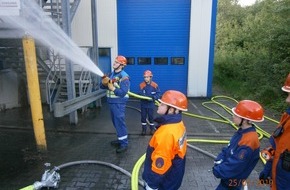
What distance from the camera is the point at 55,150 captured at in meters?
6.32

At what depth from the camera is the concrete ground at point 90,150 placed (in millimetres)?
4910

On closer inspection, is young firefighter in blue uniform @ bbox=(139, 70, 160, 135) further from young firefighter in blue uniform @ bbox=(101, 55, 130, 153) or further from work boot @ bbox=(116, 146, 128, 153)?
work boot @ bbox=(116, 146, 128, 153)

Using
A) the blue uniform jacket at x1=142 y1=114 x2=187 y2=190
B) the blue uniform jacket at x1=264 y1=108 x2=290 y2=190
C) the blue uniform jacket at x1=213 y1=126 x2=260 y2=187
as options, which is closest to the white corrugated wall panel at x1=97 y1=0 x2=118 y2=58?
the blue uniform jacket at x1=142 y1=114 x2=187 y2=190

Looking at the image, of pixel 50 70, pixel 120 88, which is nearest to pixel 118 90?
pixel 120 88

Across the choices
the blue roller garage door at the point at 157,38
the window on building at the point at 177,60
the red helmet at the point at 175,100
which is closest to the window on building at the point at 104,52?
the blue roller garage door at the point at 157,38

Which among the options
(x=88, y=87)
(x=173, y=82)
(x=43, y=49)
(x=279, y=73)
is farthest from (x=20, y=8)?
(x=279, y=73)

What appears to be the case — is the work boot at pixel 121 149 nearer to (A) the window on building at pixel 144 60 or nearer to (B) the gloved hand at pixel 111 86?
(B) the gloved hand at pixel 111 86

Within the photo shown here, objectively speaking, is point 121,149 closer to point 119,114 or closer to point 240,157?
point 119,114

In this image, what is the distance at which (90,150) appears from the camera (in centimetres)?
632

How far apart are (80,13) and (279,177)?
10556 mm

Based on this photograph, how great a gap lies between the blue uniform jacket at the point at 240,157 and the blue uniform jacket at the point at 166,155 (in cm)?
53

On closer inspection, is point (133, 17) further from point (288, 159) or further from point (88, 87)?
point (288, 159)

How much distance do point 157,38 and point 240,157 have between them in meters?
9.25

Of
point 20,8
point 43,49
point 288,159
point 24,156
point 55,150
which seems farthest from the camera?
point 43,49
